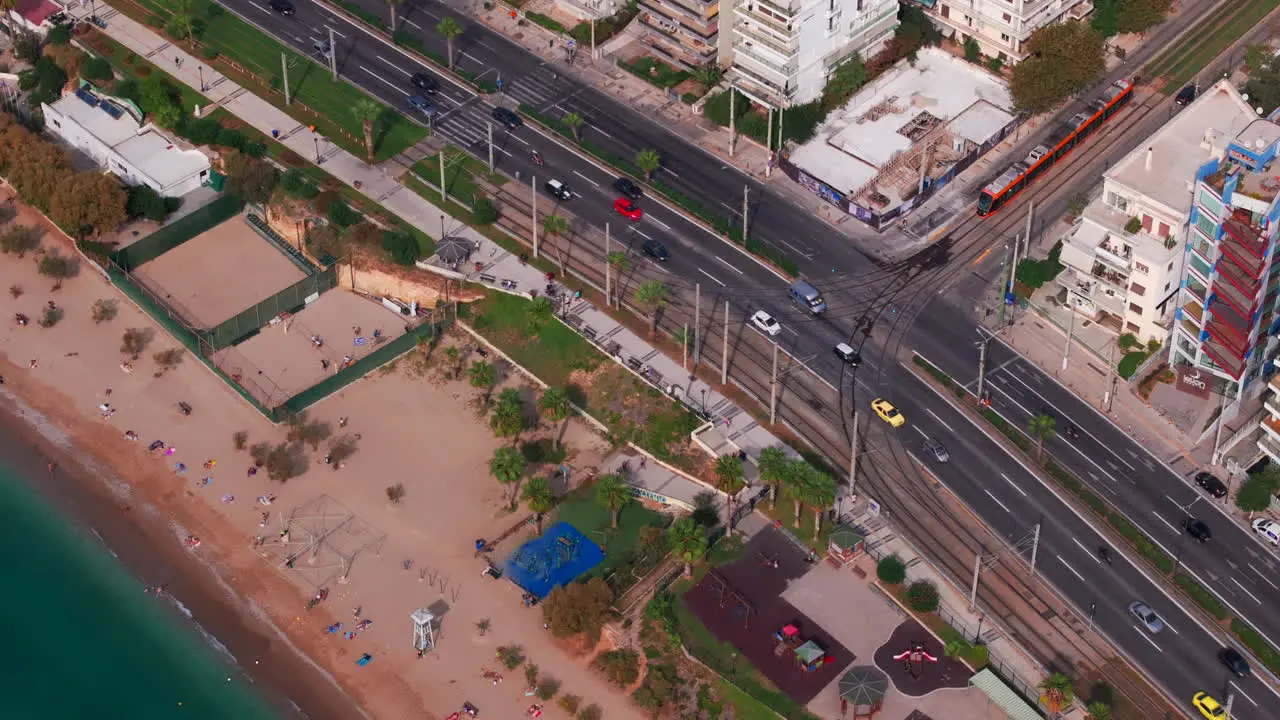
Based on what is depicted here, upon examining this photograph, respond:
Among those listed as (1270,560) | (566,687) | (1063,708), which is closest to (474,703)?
(566,687)

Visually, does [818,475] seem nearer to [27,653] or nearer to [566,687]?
[566,687]

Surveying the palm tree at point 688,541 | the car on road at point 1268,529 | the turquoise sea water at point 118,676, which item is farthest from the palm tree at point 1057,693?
the turquoise sea water at point 118,676

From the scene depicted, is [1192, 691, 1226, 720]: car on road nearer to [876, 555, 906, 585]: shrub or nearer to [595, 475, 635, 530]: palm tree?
[876, 555, 906, 585]: shrub

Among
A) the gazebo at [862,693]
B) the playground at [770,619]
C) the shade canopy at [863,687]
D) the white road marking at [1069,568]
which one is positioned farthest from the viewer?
the white road marking at [1069,568]

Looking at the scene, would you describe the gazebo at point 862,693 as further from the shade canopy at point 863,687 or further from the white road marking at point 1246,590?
the white road marking at point 1246,590

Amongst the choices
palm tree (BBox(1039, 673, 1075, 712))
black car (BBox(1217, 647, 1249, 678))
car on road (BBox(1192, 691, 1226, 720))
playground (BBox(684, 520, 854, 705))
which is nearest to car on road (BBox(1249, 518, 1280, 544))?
black car (BBox(1217, 647, 1249, 678))

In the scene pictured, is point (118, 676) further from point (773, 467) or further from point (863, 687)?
point (863, 687)

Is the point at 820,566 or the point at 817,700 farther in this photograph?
the point at 820,566

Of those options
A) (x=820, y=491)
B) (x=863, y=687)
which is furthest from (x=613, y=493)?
(x=863, y=687)
